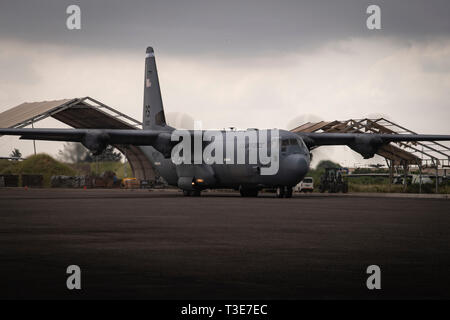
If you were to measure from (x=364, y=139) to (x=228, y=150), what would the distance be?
858 centimetres

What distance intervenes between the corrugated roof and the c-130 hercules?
1889cm

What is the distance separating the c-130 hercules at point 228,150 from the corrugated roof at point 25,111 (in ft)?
62.0

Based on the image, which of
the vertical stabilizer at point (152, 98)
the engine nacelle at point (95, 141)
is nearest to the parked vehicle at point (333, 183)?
the vertical stabilizer at point (152, 98)

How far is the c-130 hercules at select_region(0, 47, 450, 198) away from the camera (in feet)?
118

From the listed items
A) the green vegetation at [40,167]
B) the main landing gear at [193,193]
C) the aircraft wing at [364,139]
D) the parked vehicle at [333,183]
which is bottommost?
the main landing gear at [193,193]

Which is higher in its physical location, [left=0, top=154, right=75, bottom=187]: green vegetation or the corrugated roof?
the corrugated roof

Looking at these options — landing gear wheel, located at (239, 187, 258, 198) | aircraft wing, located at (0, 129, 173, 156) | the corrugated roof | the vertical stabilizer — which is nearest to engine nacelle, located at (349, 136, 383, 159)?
landing gear wheel, located at (239, 187, 258, 198)

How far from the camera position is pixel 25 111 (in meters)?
63.1

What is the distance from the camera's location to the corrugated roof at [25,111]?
194ft

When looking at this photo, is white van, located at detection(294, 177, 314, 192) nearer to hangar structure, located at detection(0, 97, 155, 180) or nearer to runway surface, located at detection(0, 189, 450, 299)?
hangar structure, located at detection(0, 97, 155, 180)

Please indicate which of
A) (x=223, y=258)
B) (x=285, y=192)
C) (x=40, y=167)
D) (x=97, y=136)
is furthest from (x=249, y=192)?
(x=40, y=167)

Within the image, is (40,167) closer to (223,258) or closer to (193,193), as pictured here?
(193,193)

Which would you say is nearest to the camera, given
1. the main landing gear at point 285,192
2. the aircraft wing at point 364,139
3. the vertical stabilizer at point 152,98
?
the main landing gear at point 285,192

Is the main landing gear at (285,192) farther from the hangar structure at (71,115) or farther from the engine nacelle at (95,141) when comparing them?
the hangar structure at (71,115)
